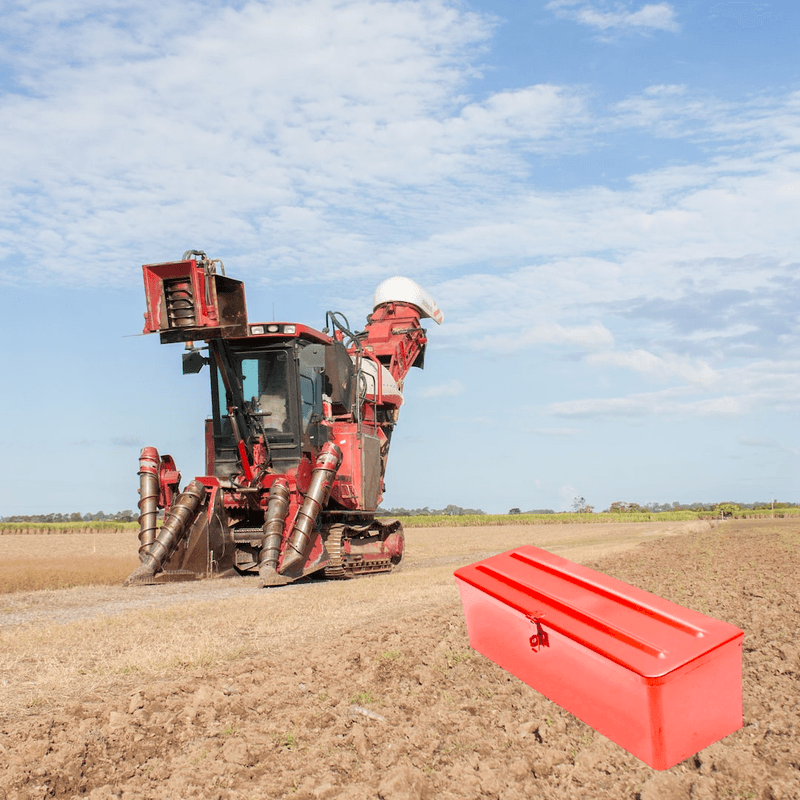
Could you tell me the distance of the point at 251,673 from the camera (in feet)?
19.4

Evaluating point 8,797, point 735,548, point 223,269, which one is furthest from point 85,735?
point 735,548

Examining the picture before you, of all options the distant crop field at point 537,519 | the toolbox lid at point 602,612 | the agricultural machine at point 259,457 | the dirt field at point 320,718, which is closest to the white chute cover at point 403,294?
the agricultural machine at point 259,457

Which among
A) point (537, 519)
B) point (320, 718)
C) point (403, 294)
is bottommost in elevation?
point (537, 519)

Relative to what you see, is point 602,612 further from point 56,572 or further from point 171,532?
point 56,572

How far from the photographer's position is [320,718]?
5.02 m

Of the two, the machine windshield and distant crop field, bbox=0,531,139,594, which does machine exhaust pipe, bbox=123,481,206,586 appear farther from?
distant crop field, bbox=0,531,139,594

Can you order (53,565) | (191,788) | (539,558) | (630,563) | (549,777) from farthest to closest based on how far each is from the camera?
(53,565), (630,563), (539,558), (549,777), (191,788)

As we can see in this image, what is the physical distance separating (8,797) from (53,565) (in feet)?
50.0

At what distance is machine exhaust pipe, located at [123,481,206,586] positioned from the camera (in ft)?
38.4

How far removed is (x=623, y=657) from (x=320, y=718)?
209 cm

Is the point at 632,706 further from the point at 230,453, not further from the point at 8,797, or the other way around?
the point at 230,453

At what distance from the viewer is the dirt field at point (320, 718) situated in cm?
416

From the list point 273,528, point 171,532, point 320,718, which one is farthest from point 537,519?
point 320,718

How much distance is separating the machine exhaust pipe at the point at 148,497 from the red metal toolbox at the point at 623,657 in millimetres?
9055
